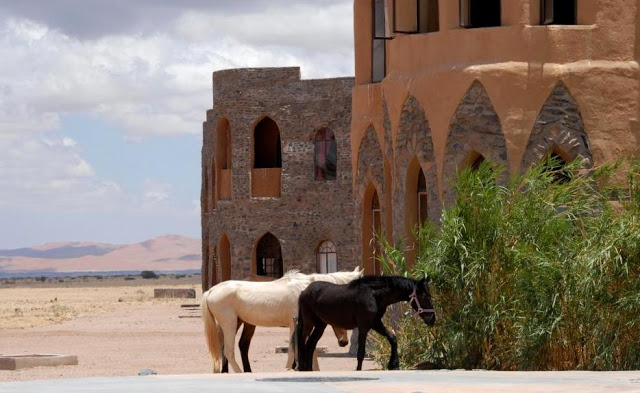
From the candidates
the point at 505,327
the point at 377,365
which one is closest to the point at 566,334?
the point at 505,327

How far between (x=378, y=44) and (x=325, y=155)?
20.9m

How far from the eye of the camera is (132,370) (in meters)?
24.5

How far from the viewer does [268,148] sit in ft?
175

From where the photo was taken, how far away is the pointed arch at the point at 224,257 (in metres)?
52.9

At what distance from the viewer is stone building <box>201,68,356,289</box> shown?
163 ft

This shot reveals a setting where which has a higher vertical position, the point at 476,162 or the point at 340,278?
the point at 476,162

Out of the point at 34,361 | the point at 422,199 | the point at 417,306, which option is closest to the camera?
the point at 417,306

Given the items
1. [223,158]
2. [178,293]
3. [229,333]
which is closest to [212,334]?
[229,333]

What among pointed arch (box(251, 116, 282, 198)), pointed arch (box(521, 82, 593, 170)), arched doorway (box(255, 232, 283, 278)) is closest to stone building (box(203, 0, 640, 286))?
pointed arch (box(521, 82, 593, 170))

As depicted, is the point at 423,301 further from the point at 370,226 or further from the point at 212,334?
the point at 370,226

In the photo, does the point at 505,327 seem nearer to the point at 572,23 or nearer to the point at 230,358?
the point at 230,358

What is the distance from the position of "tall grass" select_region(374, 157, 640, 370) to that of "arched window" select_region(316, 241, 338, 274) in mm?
29690

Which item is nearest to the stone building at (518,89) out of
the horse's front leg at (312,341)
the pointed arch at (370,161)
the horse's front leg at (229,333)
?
the pointed arch at (370,161)

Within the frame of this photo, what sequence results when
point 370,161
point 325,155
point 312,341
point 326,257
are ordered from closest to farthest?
point 312,341 < point 370,161 < point 325,155 < point 326,257
